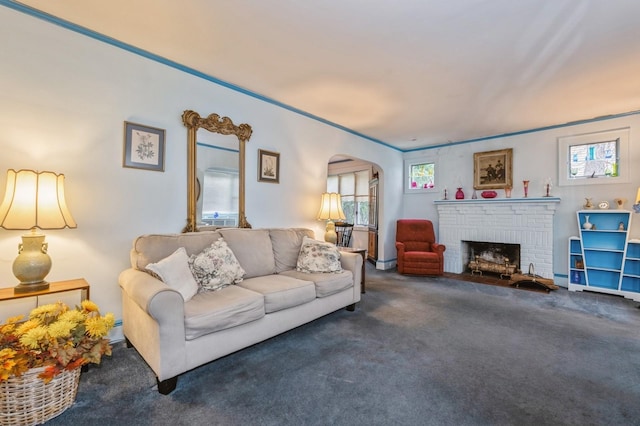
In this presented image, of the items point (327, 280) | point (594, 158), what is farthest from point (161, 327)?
point (594, 158)

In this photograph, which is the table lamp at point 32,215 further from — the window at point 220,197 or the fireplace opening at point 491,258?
the fireplace opening at point 491,258

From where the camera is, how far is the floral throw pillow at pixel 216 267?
232 centimetres

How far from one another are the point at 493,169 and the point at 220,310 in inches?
207

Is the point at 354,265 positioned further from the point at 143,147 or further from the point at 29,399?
the point at 29,399

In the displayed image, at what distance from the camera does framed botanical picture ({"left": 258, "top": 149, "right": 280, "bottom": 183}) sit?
3480 mm

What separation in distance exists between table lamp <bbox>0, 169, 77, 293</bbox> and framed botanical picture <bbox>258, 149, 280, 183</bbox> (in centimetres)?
190

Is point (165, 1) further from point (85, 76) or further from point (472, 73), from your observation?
point (472, 73)

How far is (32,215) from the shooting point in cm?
179

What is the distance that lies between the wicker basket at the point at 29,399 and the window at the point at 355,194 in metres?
6.26

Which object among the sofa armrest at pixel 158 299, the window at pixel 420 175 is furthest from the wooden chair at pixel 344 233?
the sofa armrest at pixel 158 299

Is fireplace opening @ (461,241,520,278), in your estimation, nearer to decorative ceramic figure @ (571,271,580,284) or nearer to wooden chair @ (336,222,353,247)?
decorative ceramic figure @ (571,271,580,284)

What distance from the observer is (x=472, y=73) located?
113 inches

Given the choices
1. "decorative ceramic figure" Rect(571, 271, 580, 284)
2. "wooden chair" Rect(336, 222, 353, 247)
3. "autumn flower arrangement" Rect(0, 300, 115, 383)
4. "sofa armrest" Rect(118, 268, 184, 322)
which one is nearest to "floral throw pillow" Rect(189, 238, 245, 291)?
"sofa armrest" Rect(118, 268, 184, 322)

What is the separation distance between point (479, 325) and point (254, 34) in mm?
3443
